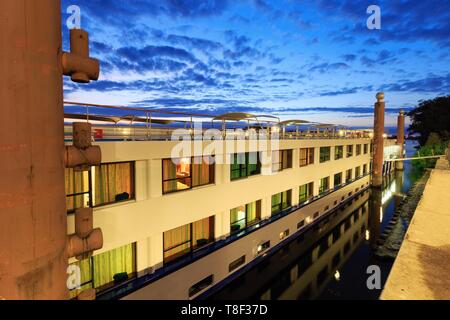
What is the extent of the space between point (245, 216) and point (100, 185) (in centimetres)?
858

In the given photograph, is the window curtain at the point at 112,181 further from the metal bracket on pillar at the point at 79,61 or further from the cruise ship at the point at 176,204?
the metal bracket on pillar at the point at 79,61

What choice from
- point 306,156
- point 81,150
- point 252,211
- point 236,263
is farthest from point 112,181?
point 306,156

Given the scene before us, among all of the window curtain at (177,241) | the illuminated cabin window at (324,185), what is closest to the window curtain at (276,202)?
the window curtain at (177,241)

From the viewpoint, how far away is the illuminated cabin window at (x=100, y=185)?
27.7 feet

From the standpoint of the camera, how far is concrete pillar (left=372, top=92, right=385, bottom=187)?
37188mm

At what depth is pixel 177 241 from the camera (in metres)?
11.6

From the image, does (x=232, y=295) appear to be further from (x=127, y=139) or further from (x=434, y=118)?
(x=434, y=118)

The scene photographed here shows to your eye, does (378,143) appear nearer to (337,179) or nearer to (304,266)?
(337,179)

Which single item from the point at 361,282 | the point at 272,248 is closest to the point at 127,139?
the point at 272,248

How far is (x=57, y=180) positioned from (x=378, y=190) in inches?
1570

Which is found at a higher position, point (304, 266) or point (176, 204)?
point (176, 204)

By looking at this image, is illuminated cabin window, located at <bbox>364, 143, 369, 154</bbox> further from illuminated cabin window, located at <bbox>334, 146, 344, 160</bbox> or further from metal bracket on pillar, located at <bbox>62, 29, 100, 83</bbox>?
metal bracket on pillar, located at <bbox>62, 29, 100, 83</bbox>

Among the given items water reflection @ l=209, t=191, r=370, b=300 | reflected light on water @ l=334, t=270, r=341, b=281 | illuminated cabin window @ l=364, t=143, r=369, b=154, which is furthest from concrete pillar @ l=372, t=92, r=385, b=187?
reflected light on water @ l=334, t=270, r=341, b=281

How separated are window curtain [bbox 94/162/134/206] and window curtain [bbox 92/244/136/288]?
6.04 ft
